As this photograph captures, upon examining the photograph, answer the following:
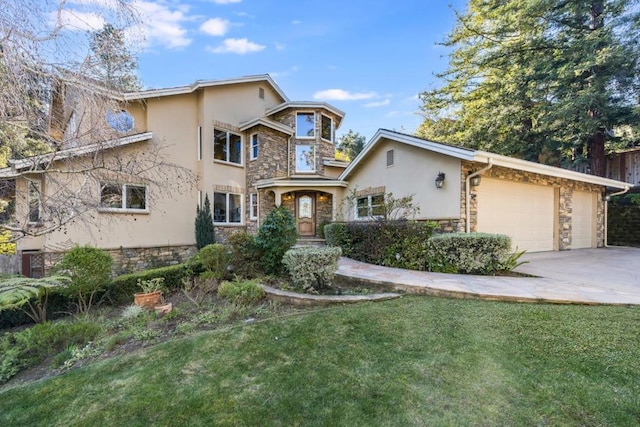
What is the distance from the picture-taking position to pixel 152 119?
10719 mm

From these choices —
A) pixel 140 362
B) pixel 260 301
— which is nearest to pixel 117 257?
pixel 260 301

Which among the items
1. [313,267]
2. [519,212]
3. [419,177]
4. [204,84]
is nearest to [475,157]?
[419,177]

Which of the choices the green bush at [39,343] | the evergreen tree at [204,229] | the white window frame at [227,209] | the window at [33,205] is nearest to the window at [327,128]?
the white window frame at [227,209]

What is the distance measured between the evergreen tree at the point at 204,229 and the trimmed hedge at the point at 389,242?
17.9 feet

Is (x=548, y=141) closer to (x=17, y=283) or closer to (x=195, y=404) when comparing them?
(x=195, y=404)

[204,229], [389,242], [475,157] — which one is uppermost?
[475,157]

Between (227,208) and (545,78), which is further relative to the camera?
(545,78)

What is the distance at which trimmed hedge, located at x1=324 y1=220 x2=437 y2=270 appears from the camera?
7.00m

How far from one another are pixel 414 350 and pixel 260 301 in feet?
9.41

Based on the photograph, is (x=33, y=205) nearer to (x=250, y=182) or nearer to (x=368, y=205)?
(x=250, y=182)

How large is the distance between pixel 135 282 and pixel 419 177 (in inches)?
338

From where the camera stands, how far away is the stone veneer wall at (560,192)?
8.14m

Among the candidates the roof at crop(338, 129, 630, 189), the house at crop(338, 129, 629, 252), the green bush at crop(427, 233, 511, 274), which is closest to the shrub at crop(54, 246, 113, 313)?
the green bush at crop(427, 233, 511, 274)

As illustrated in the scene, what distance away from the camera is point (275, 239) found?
625cm
